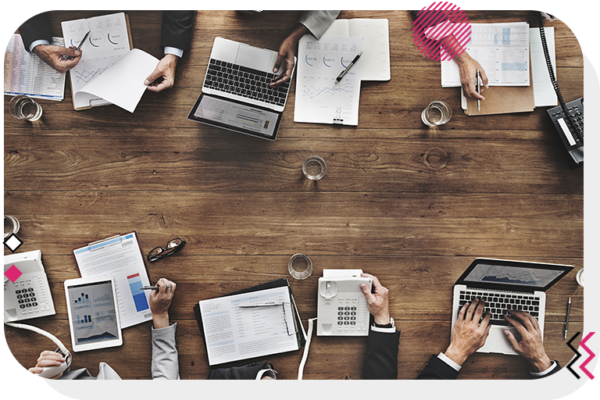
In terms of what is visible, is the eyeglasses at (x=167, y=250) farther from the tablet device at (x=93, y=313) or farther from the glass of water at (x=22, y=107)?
the glass of water at (x=22, y=107)

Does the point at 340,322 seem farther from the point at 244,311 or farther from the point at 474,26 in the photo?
the point at 474,26

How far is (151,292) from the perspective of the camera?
172 cm

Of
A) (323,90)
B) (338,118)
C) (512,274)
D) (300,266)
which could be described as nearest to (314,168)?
(338,118)

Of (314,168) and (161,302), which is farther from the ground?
(314,168)

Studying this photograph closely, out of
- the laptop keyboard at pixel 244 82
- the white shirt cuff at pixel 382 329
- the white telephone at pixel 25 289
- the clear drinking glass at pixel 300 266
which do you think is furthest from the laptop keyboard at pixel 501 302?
the white telephone at pixel 25 289

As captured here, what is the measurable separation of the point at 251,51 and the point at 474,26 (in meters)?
1.10

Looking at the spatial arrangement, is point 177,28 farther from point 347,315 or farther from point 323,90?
point 347,315

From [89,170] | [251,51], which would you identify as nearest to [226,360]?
[89,170]

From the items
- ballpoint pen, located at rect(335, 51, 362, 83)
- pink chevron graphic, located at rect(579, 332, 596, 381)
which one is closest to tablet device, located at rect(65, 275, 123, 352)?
ballpoint pen, located at rect(335, 51, 362, 83)

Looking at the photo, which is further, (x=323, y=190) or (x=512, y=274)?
(x=323, y=190)

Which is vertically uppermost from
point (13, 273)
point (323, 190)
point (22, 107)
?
point (22, 107)

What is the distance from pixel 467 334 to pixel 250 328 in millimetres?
1048

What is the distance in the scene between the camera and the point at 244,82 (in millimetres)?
1724

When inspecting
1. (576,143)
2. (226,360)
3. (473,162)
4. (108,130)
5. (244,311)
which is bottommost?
(226,360)
